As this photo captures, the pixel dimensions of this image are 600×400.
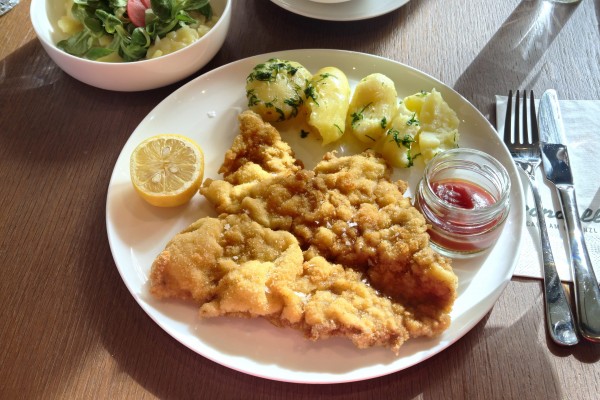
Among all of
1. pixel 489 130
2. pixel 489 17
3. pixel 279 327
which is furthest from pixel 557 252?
pixel 489 17

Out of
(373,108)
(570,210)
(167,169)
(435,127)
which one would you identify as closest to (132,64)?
(167,169)

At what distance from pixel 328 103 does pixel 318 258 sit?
0.82 metres

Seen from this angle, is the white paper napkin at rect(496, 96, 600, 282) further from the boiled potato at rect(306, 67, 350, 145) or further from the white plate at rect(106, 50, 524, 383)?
the boiled potato at rect(306, 67, 350, 145)

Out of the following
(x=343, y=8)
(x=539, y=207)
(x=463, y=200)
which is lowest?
(x=539, y=207)

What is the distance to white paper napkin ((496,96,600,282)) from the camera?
2158mm

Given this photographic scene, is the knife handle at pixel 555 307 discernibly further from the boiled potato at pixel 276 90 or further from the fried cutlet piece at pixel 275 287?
the boiled potato at pixel 276 90

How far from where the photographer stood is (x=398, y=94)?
2.62 metres

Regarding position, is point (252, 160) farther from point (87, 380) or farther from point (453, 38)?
point (453, 38)

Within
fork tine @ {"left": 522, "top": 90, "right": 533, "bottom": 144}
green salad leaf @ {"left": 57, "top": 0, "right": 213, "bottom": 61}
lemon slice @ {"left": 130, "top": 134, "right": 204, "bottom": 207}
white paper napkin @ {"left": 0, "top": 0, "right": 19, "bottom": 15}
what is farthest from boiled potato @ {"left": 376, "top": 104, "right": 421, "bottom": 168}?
white paper napkin @ {"left": 0, "top": 0, "right": 19, "bottom": 15}

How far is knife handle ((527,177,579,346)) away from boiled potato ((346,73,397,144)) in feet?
2.87

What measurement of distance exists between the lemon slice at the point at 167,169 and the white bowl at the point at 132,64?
0.46 metres

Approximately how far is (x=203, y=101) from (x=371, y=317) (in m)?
1.44

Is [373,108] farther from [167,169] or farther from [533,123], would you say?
[167,169]

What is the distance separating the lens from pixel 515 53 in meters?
2.97
